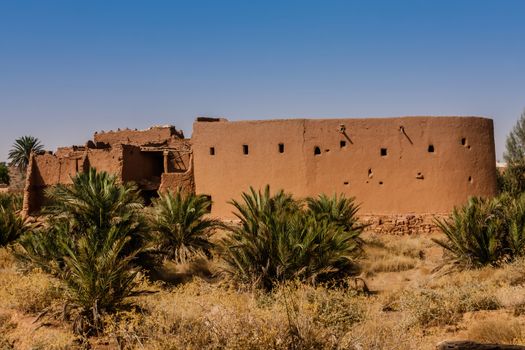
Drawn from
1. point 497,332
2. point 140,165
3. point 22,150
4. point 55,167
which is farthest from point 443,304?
point 22,150

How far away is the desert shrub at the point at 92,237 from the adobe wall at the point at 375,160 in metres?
6.49

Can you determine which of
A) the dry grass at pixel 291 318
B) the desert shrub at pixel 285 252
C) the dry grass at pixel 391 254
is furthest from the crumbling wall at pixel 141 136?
the desert shrub at pixel 285 252

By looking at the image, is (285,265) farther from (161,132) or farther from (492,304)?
(161,132)

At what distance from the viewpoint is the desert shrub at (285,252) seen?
943 cm

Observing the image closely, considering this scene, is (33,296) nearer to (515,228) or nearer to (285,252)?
(285,252)

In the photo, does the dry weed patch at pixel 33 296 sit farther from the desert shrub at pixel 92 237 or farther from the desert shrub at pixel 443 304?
the desert shrub at pixel 443 304

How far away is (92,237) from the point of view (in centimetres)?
906

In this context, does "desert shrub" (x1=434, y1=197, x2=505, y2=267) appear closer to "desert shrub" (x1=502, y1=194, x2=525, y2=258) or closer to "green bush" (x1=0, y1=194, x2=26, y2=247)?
"desert shrub" (x1=502, y1=194, x2=525, y2=258)

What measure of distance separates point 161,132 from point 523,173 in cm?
1576

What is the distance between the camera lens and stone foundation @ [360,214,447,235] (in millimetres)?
16625

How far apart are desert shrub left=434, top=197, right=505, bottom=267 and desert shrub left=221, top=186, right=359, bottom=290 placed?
262cm

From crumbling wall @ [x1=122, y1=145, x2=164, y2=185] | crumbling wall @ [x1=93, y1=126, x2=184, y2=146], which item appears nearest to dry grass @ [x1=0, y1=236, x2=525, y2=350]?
crumbling wall @ [x1=122, y1=145, x2=164, y2=185]

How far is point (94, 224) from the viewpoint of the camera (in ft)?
34.8

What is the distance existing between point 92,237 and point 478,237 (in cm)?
763
